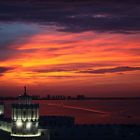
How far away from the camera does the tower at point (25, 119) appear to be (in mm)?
70438

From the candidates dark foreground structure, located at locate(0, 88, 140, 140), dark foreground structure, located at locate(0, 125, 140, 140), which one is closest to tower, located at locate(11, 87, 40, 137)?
dark foreground structure, located at locate(0, 88, 140, 140)

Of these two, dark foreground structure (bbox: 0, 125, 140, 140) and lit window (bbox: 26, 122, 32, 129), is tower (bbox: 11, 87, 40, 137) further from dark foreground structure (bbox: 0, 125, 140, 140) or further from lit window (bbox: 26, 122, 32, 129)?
dark foreground structure (bbox: 0, 125, 140, 140)

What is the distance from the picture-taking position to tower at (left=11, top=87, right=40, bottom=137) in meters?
70.4

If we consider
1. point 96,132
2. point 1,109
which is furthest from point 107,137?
point 1,109

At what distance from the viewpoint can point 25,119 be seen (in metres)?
70.3

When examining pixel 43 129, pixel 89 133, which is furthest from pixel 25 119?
pixel 89 133

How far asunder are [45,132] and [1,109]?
24056mm

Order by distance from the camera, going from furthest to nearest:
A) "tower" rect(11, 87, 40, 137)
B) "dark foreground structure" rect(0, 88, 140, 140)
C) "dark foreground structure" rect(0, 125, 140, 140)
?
"dark foreground structure" rect(0, 125, 140, 140) < "dark foreground structure" rect(0, 88, 140, 140) < "tower" rect(11, 87, 40, 137)

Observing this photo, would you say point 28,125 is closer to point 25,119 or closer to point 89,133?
point 25,119

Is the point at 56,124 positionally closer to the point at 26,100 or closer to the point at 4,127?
the point at 4,127

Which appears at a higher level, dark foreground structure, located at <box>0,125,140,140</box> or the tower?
the tower

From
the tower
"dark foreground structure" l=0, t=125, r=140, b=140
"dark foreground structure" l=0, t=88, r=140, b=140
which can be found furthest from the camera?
"dark foreground structure" l=0, t=125, r=140, b=140

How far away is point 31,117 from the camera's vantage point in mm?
70688

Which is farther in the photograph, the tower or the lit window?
the lit window
